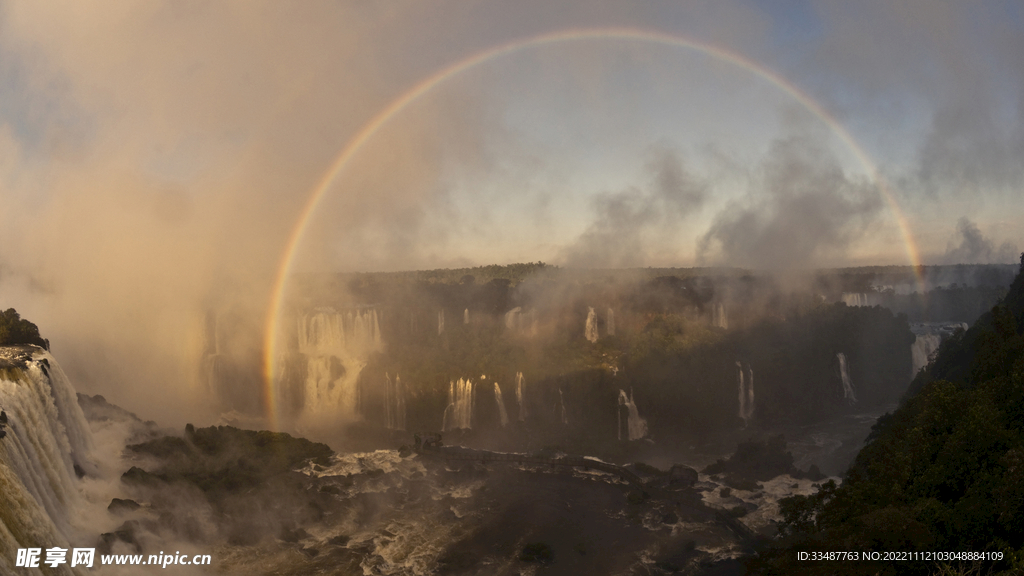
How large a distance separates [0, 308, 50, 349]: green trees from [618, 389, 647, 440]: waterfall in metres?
51.9

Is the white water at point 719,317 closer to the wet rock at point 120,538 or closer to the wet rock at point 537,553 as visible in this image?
the wet rock at point 537,553

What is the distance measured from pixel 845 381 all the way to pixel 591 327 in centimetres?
3270

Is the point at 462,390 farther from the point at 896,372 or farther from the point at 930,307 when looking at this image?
the point at 930,307

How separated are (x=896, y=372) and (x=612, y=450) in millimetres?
45661

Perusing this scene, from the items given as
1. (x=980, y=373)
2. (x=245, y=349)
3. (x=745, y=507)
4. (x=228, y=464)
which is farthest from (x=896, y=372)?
(x=245, y=349)

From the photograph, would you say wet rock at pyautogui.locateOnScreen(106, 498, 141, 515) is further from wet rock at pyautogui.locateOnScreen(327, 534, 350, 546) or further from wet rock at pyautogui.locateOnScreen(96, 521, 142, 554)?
wet rock at pyautogui.locateOnScreen(327, 534, 350, 546)

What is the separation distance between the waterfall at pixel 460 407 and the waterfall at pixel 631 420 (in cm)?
1673

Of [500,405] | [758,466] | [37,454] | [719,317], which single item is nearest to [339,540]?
[37,454]

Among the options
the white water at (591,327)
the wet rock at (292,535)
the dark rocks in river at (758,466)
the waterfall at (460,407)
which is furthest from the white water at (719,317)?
the wet rock at (292,535)

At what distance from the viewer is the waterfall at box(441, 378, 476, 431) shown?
66.8m

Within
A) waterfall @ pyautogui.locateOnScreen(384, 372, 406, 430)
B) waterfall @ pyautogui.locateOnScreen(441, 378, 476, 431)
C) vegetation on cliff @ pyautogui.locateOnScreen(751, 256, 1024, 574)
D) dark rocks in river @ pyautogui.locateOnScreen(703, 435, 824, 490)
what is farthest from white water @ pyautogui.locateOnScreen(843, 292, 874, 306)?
vegetation on cliff @ pyautogui.locateOnScreen(751, 256, 1024, 574)

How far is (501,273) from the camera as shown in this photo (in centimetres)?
15550

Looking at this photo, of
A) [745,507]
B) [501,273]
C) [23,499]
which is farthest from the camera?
[501,273]

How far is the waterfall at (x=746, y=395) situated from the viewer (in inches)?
2677
